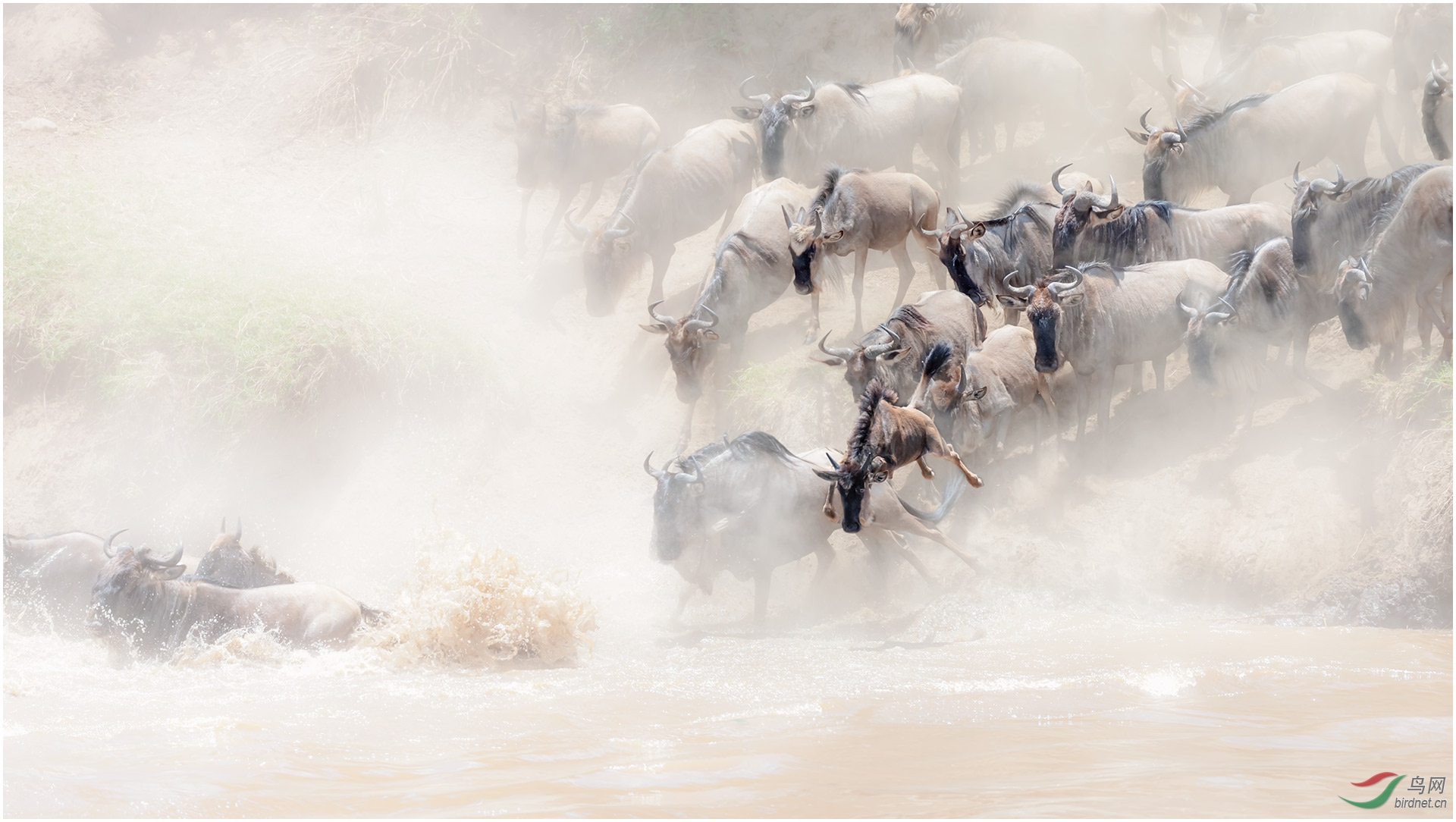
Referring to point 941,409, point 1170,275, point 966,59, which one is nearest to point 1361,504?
point 1170,275

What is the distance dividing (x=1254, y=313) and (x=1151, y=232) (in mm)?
1145

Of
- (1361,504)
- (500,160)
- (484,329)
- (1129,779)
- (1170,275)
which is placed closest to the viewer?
(1129,779)

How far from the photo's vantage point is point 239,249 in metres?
12.4

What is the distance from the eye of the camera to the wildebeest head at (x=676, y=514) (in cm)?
803

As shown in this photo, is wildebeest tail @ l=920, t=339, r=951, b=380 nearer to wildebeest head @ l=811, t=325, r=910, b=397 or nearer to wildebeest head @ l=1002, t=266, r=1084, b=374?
wildebeest head @ l=811, t=325, r=910, b=397

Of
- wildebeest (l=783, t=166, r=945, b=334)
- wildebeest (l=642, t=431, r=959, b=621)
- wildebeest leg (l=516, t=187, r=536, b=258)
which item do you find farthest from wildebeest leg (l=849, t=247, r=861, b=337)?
wildebeest leg (l=516, t=187, r=536, b=258)

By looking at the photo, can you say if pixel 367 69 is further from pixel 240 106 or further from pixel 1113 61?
pixel 1113 61

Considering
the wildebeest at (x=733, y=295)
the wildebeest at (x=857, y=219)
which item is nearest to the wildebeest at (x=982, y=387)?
the wildebeest at (x=857, y=219)

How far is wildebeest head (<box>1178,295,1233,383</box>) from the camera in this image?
324 inches

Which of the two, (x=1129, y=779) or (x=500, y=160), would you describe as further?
(x=500, y=160)

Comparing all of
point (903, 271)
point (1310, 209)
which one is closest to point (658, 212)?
point (903, 271)

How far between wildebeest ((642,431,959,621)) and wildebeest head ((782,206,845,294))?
1740mm

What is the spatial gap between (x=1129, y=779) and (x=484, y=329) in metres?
8.85

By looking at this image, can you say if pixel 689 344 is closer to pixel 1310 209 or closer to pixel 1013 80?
pixel 1310 209
